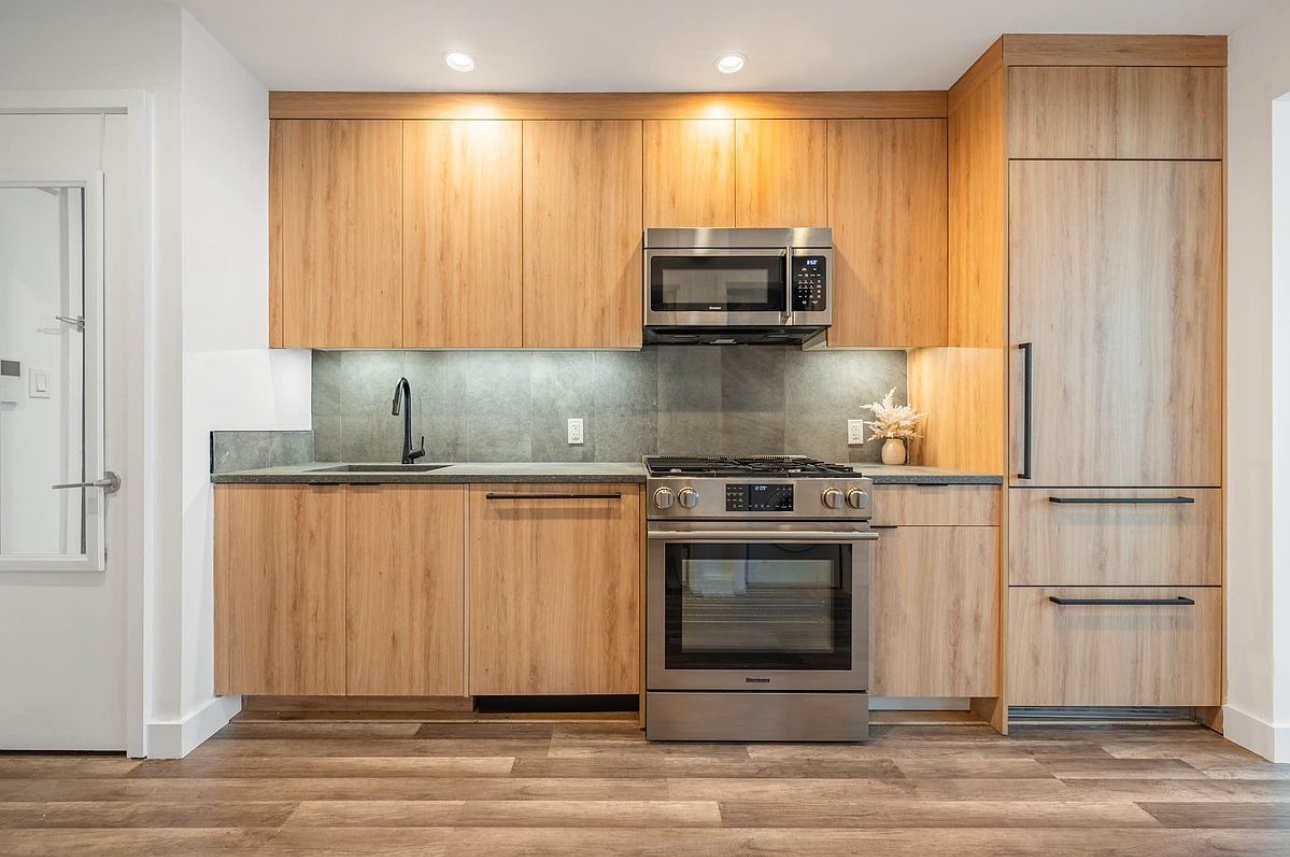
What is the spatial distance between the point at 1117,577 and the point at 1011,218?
1322 millimetres

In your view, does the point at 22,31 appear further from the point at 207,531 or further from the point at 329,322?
the point at 207,531

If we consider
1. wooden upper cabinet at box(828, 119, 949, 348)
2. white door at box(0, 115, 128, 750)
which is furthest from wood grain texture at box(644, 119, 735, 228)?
white door at box(0, 115, 128, 750)

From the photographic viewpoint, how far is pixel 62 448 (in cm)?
245

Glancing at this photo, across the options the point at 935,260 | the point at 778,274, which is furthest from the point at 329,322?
the point at 935,260

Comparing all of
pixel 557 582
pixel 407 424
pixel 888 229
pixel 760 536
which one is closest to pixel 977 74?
pixel 888 229

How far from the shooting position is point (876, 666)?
106 inches

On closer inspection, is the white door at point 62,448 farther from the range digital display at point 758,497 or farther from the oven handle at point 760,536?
the range digital display at point 758,497

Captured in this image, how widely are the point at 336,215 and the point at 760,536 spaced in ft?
6.95

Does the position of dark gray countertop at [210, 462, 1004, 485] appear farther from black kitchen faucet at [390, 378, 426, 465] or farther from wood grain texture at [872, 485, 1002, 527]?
black kitchen faucet at [390, 378, 426, 465]

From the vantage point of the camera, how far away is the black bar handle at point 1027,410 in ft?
8.47

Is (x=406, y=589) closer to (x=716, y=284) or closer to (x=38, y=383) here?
(x=38, y=383)

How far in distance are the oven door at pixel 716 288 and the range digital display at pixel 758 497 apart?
71cm

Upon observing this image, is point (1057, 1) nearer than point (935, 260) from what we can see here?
Yes

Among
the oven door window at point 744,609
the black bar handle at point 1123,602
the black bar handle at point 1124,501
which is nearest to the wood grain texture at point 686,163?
the oven door window at point 744,609
